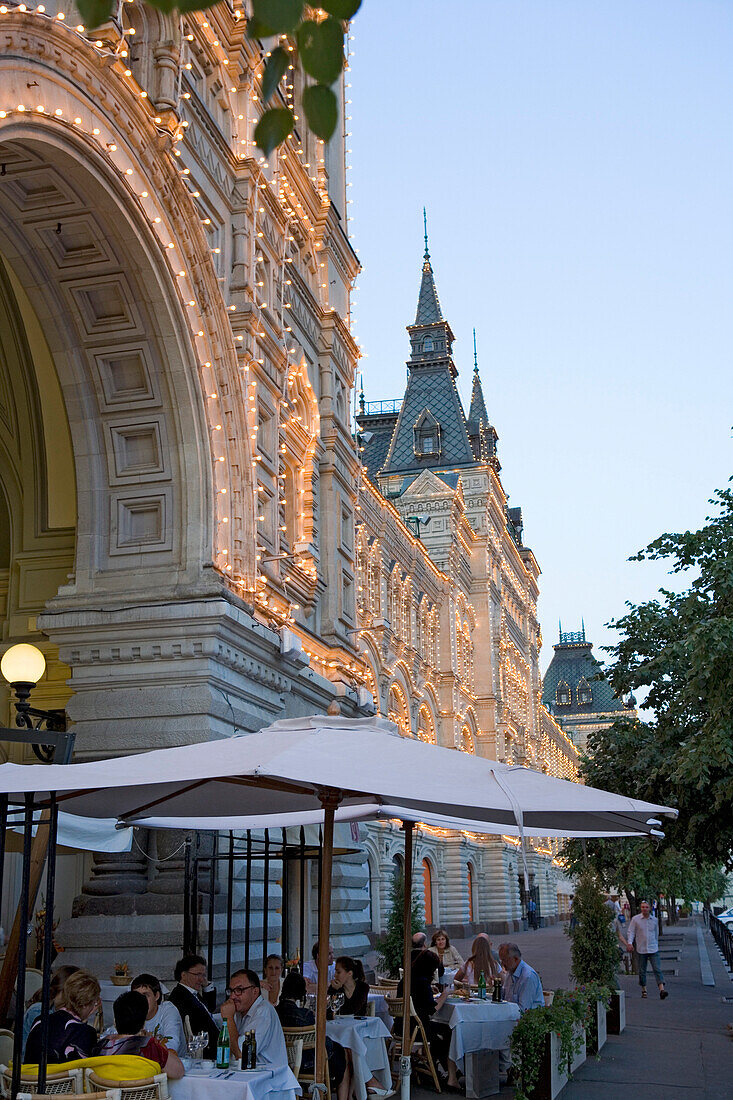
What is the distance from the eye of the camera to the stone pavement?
9.77 m

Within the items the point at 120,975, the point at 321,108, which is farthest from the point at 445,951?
the point at 321,108

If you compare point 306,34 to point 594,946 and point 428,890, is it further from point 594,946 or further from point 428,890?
point 428,890

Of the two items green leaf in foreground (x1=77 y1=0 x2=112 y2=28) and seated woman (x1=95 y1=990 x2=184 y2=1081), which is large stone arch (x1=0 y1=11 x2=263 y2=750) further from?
green leaf in foreground (x1=77 y1=0 x2=112 y2=28)

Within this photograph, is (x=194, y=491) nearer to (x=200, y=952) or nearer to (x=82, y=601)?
(x=82, y=601)

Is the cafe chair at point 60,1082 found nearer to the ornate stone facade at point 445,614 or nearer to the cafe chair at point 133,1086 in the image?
the cafe chair at point 133,1086

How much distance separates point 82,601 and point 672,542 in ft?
37.9

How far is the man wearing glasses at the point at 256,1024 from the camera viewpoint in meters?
7.54

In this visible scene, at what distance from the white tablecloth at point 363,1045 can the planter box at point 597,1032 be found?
3116 mm

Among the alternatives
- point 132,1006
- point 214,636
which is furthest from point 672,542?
point 132,1006

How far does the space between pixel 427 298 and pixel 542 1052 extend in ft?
192

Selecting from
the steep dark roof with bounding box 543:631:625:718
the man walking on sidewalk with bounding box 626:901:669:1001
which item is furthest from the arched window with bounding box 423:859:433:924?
the steep dark roof with bounding box 543:631:625:718

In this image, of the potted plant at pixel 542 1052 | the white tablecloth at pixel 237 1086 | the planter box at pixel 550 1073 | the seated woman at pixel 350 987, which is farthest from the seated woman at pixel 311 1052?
the planter box at pixel 550 1073

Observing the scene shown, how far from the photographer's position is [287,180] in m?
18.3

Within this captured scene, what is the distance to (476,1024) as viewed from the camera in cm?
998
